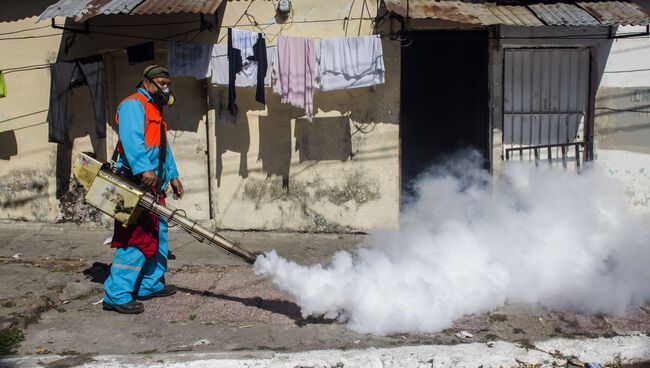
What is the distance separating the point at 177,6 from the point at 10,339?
4115 mm

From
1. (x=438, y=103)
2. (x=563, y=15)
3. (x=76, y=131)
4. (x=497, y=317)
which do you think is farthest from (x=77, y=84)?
(x=563, y=15)

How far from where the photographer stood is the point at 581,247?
18.1ft

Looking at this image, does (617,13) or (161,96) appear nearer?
(161,96)

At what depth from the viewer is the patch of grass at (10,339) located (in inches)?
175

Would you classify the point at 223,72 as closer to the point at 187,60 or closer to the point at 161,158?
the point at 187,60

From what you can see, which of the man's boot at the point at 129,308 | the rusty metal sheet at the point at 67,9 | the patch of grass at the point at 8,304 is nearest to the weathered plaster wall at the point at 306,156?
the rusty metal sheet at the point at 67,9

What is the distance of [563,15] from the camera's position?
727cm

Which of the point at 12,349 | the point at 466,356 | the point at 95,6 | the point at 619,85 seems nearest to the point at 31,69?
the point at 95,6

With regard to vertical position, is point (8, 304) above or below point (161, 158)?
below

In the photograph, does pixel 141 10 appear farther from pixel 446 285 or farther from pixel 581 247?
pixel 581 247

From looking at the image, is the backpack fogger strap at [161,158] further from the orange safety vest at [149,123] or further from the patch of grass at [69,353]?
the patch of grass at [69,353]

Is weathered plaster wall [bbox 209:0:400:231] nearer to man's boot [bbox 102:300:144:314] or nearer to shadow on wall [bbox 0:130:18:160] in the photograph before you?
shadow on wall [bbox 0:130:18:160]

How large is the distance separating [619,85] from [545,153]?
1322mm

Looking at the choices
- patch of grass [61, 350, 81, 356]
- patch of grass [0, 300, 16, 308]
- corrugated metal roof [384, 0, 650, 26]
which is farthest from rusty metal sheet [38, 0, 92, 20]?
patch of grass [61, 350, 81, 356]
